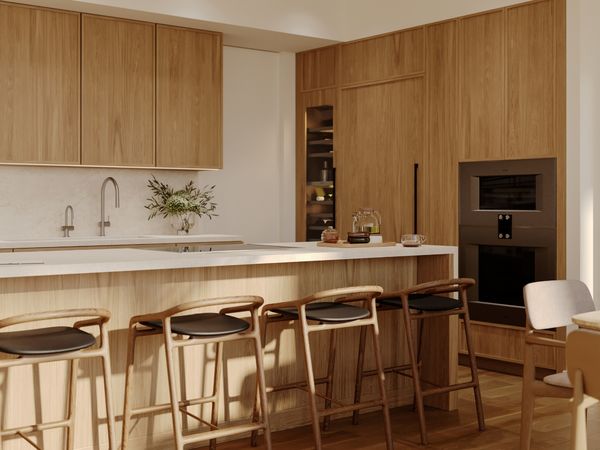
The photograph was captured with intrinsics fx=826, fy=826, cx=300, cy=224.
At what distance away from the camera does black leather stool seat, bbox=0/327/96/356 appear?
3.06m

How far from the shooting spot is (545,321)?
137 inches

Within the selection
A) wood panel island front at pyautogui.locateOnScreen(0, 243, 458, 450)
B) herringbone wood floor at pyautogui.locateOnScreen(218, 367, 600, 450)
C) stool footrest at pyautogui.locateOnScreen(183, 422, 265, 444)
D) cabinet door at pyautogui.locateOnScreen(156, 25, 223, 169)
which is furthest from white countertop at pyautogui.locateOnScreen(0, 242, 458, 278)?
cabinet door at pyautogui.locateOnScreen(156, 25, 223, 169)

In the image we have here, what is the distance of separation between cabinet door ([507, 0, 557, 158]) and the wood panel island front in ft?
4.13

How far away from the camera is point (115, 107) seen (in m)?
6.21

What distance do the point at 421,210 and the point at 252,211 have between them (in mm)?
1730

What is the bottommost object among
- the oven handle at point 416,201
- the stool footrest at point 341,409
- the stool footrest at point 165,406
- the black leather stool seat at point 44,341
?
the stool footrest at point 341,409

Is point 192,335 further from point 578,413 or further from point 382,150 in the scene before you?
point 382,150

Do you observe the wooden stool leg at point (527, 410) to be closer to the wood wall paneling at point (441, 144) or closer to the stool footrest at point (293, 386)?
the stool footrest at point (293, 386)

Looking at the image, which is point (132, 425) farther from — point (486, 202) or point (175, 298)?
point (486, 202)

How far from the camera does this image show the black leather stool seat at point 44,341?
3061mm

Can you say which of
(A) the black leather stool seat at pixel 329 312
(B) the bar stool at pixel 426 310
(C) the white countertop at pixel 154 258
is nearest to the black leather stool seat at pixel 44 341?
(C) the white countertop at pixel 154 258

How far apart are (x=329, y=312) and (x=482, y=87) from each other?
269 cm

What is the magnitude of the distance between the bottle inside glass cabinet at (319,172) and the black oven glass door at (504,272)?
1670 millimetres

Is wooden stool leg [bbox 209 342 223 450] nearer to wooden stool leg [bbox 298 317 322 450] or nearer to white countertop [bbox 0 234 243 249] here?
wooden stool leg [bbox 298 317 322 450]
